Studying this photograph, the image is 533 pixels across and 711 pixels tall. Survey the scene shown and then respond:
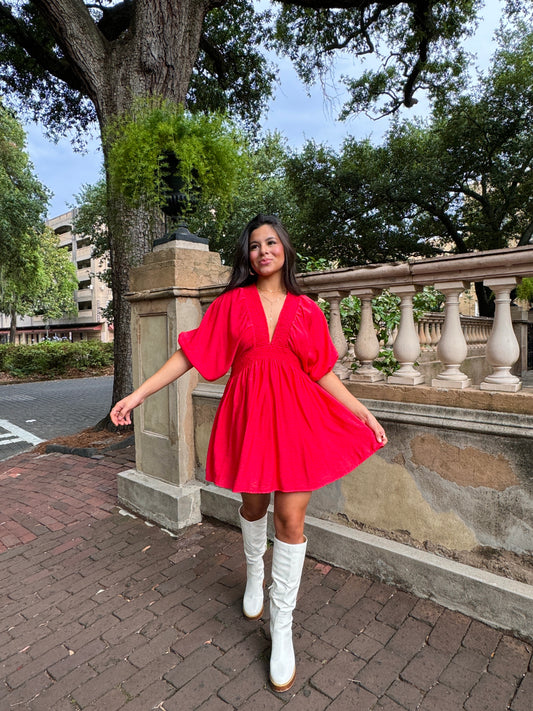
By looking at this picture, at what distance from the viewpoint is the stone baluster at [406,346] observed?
253 cm

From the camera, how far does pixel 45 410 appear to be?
34.9 ft

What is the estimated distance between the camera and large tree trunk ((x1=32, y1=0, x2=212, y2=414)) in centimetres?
598

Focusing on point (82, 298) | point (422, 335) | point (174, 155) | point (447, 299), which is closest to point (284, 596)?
point (447, 299)

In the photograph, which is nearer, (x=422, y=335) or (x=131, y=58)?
(x=422, y=335)

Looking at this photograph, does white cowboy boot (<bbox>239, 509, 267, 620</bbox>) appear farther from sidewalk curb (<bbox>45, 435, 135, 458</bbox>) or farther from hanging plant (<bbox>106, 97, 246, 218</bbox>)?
sidewalk curb (<bbox>45, 435, 135, 458</bbox>)

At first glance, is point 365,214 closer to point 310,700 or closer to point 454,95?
point 454,95

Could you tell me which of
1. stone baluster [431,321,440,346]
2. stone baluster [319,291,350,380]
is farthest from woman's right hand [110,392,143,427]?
stone baluster [431,321,440,346]

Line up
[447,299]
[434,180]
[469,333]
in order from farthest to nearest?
[434,180]
[469,333]
[447,299]

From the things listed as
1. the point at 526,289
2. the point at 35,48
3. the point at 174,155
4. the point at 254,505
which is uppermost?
the point at 35,48

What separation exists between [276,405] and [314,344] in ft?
1.15

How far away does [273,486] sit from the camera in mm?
1880

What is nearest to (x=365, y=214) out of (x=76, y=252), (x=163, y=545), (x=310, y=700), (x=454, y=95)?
(x=454, y=95)

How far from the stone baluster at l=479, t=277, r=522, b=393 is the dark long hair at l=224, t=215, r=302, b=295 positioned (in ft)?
3.33

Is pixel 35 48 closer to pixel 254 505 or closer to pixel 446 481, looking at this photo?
pixel 254 505
